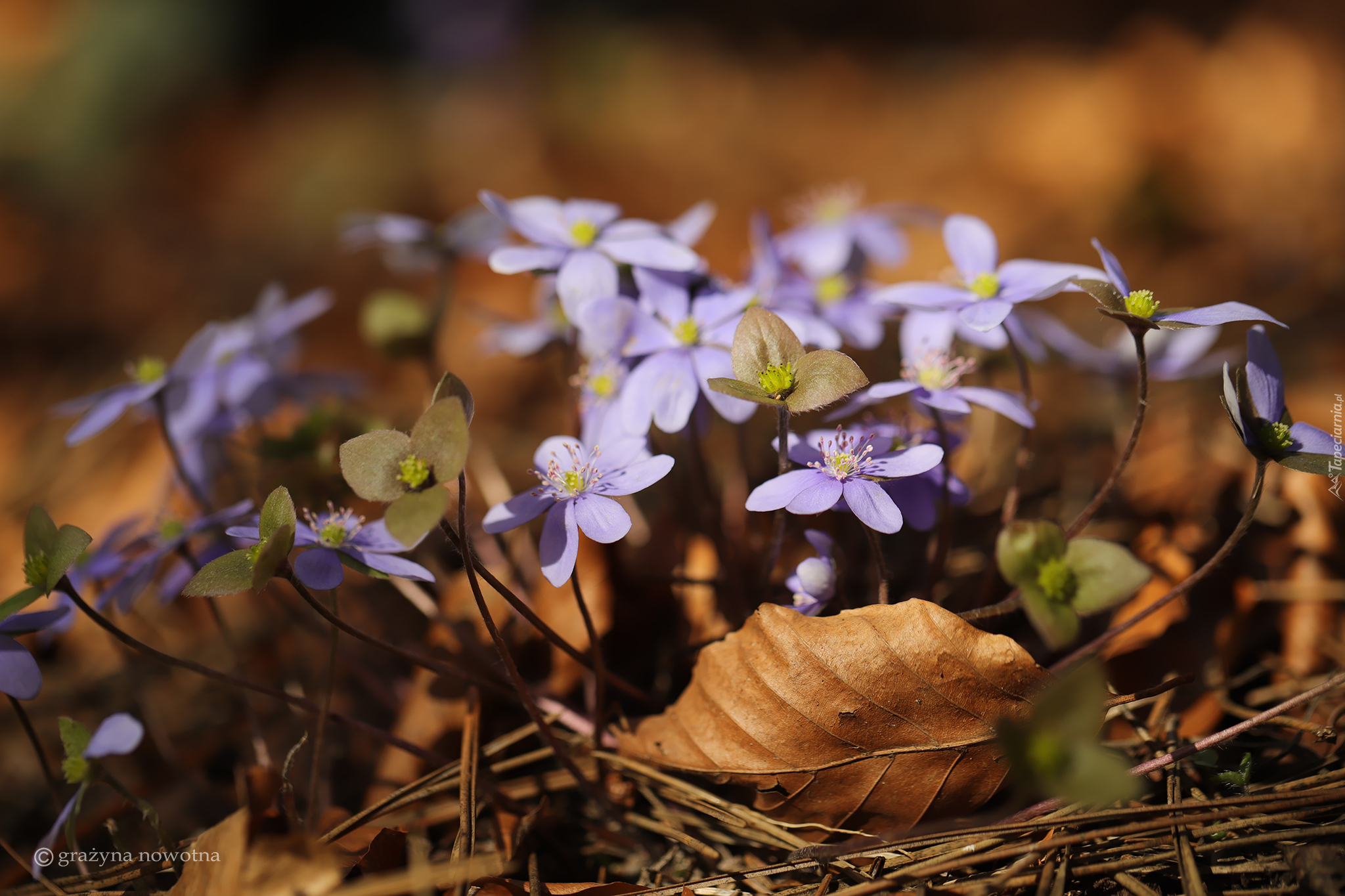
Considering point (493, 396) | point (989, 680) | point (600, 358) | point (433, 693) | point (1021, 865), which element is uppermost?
point (600, 358)

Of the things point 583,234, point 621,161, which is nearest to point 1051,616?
point 583,234

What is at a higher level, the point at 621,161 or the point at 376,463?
the point at 376,463

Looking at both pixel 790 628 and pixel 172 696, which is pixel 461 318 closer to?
pixel 172 696

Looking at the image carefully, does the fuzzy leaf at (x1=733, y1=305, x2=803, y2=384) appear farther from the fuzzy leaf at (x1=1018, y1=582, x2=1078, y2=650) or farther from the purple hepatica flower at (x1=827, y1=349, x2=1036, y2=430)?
the fuzzy leaf at (x1=1018, y1=582, x2=1078, y2=650)

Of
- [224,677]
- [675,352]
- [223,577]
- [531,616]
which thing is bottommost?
[224,677]

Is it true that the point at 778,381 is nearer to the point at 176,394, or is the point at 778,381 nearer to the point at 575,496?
the point at 575,496

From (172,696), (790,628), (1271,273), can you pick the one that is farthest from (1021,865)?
(1271,273)
